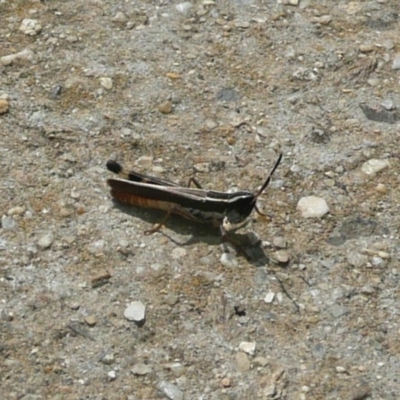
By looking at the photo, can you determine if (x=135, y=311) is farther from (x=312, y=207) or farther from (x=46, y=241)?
(x=312, y=207)

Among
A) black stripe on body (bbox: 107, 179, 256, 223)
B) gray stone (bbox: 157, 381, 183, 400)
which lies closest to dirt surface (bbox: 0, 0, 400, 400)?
gray stone (bbox: 157, 381, 183, 400)

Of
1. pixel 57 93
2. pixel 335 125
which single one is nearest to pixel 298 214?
pixel 335 125

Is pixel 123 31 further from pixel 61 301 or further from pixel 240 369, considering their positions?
pixel 240 369

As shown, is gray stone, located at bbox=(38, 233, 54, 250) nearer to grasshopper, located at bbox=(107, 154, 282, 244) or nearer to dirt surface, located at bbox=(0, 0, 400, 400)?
dirt surface, located at bbox=(0, 0, 400, 400)

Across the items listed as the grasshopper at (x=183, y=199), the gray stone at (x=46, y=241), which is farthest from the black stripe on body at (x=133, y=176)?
the gray stone at (x=46, y=241)

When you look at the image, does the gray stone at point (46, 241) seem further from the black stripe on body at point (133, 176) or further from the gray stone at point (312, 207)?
Answer: the gray stone at point (312, 207)

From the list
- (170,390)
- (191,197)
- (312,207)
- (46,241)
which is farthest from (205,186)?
(170,390)
